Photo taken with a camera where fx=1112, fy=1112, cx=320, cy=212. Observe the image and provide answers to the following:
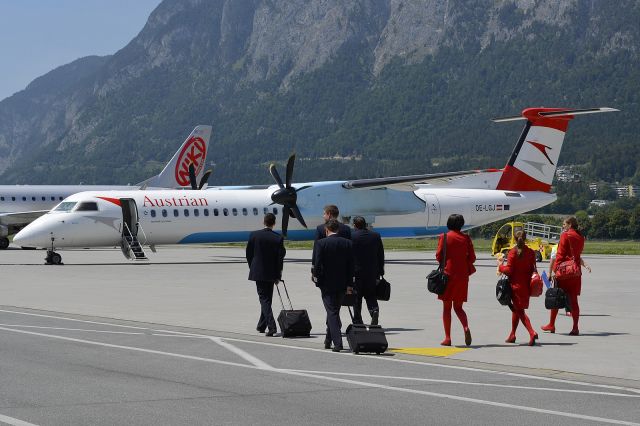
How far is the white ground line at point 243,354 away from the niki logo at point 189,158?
173ft

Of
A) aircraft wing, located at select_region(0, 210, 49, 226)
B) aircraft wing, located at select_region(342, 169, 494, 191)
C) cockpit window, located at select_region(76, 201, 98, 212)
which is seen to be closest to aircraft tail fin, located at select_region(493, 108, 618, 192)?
aircraft wing, located at select_region(342, 169, 494, 191)

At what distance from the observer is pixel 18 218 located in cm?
5422

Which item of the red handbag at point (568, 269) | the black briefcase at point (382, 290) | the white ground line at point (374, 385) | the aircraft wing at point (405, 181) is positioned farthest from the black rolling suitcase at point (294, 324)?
the aircraft wing at point (405, 181)

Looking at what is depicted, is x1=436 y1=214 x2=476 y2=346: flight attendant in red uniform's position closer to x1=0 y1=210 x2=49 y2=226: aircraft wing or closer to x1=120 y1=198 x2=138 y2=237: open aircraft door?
x1=120 y1=198 x2=138 y2=237: open aircraft door

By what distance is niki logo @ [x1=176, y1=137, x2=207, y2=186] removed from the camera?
228 ft

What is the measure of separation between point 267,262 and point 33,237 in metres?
21.3

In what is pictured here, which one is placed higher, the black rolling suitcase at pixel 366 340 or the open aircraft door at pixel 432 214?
the open aircraft door at pixel 432 214

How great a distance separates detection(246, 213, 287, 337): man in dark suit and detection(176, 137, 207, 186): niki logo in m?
52.2

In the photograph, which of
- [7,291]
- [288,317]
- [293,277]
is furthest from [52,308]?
[293,277]

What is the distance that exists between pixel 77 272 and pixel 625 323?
1940 cm

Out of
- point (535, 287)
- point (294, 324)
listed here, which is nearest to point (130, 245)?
point (294, 324)

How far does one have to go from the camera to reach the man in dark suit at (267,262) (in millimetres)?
17422

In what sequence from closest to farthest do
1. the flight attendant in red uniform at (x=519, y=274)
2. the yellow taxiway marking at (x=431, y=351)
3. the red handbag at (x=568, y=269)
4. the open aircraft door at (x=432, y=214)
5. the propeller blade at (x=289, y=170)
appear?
the yellow taxiway marking at (x=431, y=351), the flight attendant in red uniform at (x=519, y=274), the red handbag at (x=568, y=269), the propeller blade at (x=289, y=170), the open aircraft door at (x=432, y=214)

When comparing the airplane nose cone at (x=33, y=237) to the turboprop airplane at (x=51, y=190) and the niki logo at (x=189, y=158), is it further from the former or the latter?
the niki logo at (x=189, y=158)
